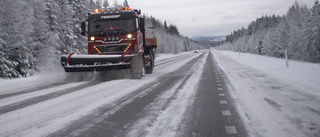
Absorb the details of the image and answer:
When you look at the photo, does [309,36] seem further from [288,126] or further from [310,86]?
[288,126]

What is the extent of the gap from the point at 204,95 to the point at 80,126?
11.0 feet

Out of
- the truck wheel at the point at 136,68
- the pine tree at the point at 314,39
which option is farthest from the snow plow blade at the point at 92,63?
the pine tree at the point at 314,39

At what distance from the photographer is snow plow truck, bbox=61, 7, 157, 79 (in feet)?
28.5

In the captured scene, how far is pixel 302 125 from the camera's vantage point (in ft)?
11.1

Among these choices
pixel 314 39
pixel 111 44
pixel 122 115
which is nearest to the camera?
pixel 122 115

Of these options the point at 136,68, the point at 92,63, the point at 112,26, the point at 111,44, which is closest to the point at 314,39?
the point at 112,26

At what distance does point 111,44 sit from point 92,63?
58.2 inches

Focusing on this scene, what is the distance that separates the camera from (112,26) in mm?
10211

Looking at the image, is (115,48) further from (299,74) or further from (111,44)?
(299,74)

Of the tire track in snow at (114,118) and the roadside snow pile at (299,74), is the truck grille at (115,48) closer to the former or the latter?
the tire track in snow at (114,118)

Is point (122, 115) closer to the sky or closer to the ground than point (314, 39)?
closer to the ground

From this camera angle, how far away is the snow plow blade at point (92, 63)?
862cm

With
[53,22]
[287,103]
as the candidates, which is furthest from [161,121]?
[53,22]

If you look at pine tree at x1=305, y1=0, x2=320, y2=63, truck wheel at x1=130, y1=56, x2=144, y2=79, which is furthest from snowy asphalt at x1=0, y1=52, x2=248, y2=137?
pine tree at x1=305, y1=0, x2=320, y2=63
